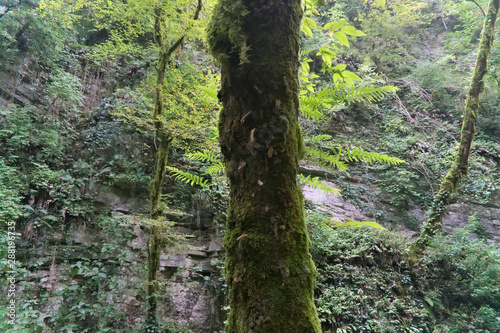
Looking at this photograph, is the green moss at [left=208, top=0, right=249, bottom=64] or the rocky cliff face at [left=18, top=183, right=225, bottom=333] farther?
the rocky cliff face at [left=18, top=183, right=225, bottom=333]

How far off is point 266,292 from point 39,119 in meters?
7.66

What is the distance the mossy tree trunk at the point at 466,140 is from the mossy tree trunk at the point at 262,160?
7121 mm

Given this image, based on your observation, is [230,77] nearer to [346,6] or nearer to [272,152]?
[272,152]

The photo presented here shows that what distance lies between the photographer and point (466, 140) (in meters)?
6.89

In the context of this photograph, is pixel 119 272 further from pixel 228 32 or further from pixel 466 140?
pixel 466 140

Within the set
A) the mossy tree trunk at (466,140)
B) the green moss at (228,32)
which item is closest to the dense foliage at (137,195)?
the mossy tree trunk at (466,140)

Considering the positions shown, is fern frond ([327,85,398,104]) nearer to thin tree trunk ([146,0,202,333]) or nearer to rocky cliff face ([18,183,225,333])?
thin tree trunk ([146,0,202,333])

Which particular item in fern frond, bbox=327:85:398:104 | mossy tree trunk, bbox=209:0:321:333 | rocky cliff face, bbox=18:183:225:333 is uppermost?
fern frond, bbox=327:85:398:104

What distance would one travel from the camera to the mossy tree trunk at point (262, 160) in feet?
3.36

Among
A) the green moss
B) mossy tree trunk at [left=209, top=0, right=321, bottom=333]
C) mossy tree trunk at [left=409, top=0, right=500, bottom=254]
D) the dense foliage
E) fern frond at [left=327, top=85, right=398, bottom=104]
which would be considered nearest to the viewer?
mossy tree trunk at [left=209, top=0, right=321, bottom=333]

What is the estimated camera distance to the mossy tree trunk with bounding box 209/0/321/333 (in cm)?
102

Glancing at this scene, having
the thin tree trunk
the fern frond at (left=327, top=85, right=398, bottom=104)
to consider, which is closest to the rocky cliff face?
the thin tree trunk

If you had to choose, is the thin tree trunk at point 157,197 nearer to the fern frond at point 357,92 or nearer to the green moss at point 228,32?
the fern frond at point 357,92

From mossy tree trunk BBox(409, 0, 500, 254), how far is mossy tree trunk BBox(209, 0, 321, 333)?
712 centimetres
